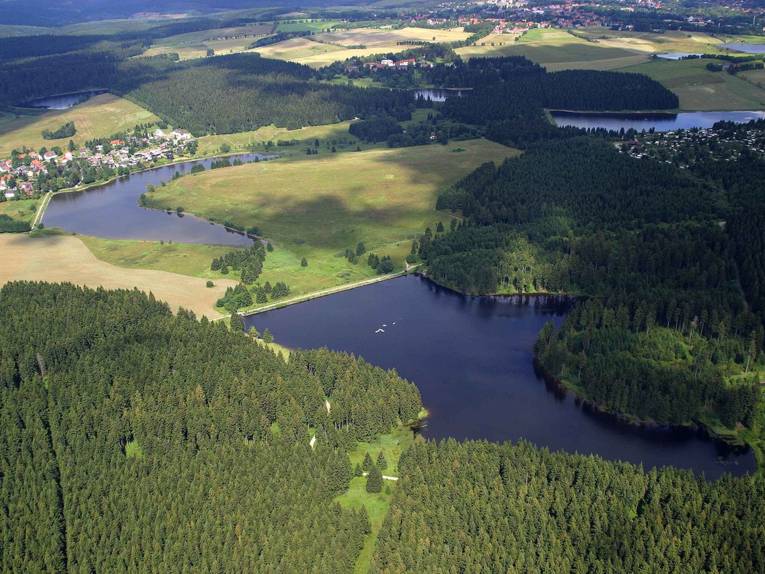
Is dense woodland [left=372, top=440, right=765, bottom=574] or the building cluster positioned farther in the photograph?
the building cluster

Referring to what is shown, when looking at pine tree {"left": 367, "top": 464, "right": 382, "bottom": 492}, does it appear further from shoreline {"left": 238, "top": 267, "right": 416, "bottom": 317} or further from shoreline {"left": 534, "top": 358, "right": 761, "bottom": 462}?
shoreline {"left": 238, "top": 267, "right": 416, "bottom": 317}

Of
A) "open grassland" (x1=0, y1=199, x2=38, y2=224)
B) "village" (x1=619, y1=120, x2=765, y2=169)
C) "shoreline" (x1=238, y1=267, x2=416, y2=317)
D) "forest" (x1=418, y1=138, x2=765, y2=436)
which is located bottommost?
"open grassland" (x1=0, y1=199, x2=38, y2=224)

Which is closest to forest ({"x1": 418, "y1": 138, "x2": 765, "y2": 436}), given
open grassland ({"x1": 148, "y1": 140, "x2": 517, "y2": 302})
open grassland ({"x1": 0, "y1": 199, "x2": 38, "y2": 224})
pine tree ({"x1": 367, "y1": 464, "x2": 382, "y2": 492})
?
open grassland ({"x1": 148, "y1": 140, "x2": 517, "y2": 302})

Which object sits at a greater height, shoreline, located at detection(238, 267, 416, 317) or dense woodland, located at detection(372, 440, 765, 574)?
dense woodland, located at detection(372, 440, 765, 574)

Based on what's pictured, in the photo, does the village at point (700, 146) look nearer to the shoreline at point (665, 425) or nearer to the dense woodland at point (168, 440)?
the shoreline at point (665, 425)

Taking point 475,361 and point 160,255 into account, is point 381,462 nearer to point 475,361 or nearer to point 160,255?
point 475,361

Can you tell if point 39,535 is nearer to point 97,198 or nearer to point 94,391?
point 94,391

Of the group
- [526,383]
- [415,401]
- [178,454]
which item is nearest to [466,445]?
[415,401]
